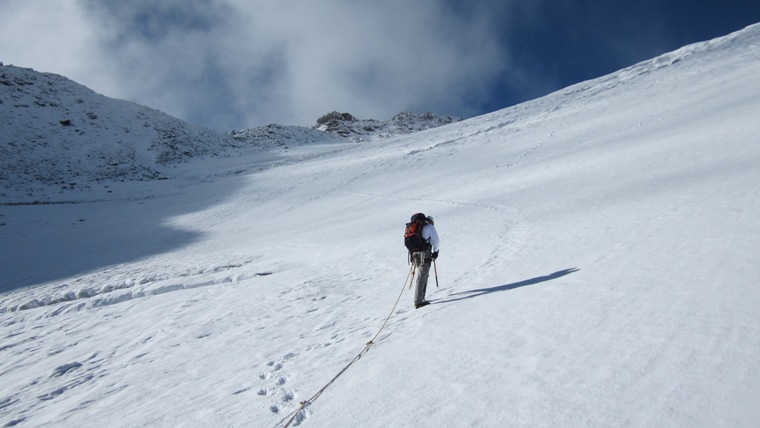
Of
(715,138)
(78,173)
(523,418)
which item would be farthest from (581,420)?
(78,173)

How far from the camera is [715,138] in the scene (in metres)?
13.9

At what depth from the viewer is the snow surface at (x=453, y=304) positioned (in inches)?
143

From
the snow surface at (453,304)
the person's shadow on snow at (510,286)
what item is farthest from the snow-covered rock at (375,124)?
the person's shadow on snow at (510,286)

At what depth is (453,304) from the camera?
6.80 metres

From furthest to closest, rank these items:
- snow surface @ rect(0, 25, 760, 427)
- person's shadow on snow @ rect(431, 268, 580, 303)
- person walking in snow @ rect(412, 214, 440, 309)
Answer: person walking in snow @ rect(412, 214, 440, 309) → person's shadow on snow @ rect(431, 268, 580, 303) → snow surface @ rect(0, 25, 760, 427)

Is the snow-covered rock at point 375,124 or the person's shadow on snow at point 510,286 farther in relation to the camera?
the snow-covered rock at point 375,124

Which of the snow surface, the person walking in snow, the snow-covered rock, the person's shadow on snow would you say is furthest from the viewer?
the snow-covered rock

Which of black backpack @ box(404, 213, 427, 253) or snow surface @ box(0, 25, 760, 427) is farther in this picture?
black backpack @ box(404, 213, 427, 253)

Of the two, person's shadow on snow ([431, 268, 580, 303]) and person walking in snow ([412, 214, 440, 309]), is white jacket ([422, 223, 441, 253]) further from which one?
person's shadow on snow ([431, 268, 580, 303])

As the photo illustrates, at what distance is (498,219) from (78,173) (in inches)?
1531

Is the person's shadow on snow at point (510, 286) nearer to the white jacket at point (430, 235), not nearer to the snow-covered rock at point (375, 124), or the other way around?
the white jacket at point (430, 235)

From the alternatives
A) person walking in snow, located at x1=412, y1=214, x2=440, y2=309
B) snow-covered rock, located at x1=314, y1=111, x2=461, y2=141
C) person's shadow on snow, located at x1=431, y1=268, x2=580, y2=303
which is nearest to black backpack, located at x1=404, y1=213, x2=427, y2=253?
person walking in snow, located at x1=412, y1=214, x2=440, y2=309

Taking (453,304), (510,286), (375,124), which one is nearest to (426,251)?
(453,304)

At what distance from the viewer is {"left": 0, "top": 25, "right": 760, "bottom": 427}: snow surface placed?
11.9ft
